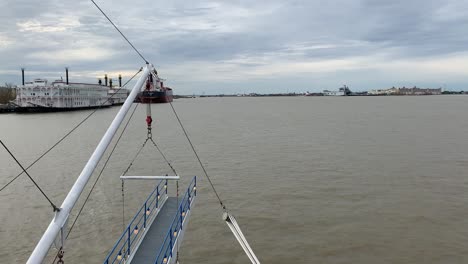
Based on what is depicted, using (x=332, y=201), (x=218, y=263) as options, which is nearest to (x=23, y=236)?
(x=218, y=263)

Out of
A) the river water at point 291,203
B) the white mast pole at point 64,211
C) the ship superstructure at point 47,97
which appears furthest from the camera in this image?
the ship superstructure at point 47,97

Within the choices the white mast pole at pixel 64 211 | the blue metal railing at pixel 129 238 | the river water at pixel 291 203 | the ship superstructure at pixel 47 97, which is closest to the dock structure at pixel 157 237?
the blue metal railing at pixel 129 238

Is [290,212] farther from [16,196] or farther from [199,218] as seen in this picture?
[16,196]

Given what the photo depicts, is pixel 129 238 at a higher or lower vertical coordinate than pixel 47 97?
lower

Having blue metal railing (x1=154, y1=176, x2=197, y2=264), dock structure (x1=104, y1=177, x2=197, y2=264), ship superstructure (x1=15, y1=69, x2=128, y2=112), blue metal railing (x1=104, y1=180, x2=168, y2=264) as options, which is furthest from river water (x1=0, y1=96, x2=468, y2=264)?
ship superstructure (x1=15, y1=69, x2=128, y2=112)

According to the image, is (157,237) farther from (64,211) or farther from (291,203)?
(291,203)

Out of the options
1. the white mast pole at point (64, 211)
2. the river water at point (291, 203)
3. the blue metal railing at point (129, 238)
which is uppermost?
the white mast pole at point (64, 211)

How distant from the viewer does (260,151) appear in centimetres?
4044

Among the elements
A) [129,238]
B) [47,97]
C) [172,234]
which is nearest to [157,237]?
[172,234]

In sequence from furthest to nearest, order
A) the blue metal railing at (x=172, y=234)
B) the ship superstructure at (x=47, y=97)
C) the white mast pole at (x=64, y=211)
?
the ship superstructure at (x=47, y=97), the blue metal railing at (x=172, y=234), the white mast pole at (x=64, y=211)

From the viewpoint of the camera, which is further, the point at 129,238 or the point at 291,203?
the point at 291,203

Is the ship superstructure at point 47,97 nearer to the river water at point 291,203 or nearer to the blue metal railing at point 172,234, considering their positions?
the river water at point 291,203

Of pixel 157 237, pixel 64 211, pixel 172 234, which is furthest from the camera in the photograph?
pixel 157 237

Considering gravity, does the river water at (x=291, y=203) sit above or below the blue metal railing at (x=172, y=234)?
below
